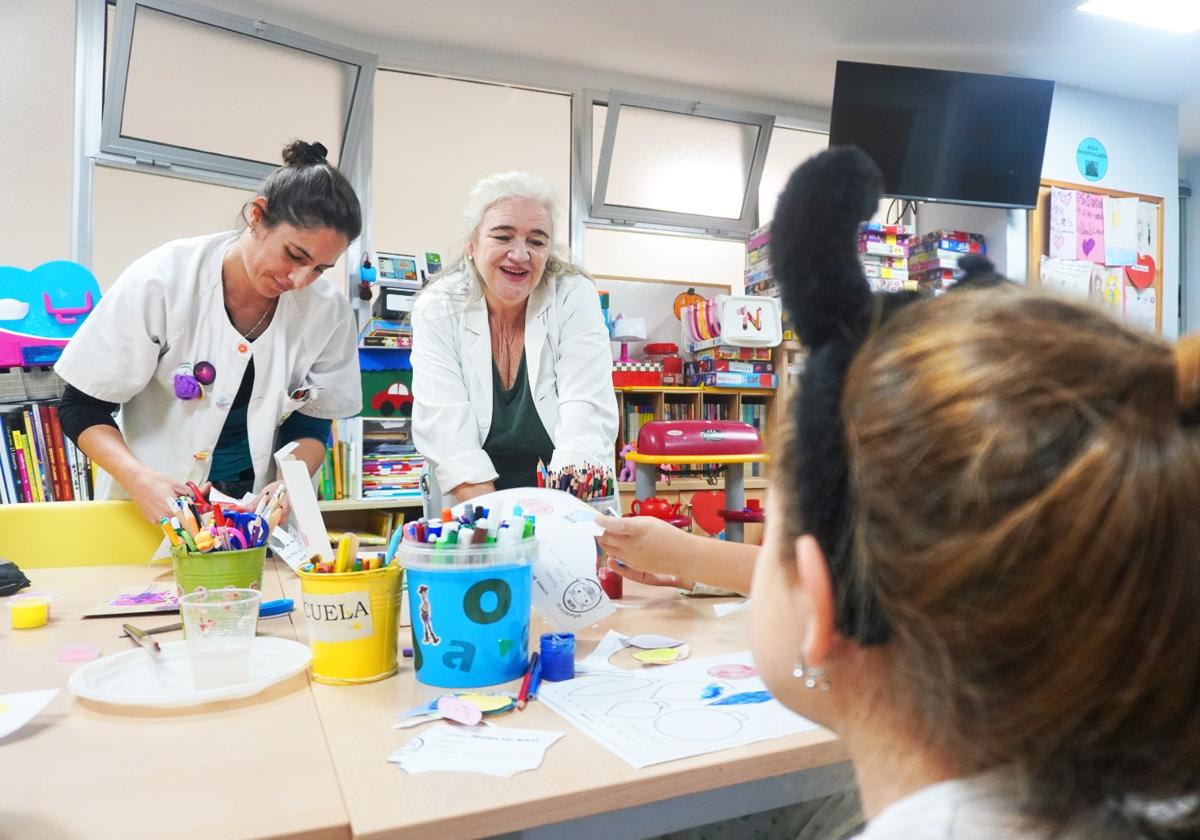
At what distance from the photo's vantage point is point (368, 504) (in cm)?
307

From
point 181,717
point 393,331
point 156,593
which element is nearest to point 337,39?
point 393,331

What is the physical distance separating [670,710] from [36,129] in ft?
10.6

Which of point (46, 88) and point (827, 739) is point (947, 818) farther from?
point (46, 88)

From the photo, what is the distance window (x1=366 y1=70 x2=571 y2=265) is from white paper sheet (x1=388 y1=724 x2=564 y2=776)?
9.39 feet

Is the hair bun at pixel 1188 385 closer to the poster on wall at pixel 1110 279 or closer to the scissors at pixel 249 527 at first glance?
the scissors at pixel 249 527

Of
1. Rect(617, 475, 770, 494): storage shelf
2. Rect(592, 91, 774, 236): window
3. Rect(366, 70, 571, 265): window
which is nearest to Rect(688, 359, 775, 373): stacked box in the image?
Rect(617, 475, 770, 494): storage shelf

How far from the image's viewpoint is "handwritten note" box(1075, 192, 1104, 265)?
382cm

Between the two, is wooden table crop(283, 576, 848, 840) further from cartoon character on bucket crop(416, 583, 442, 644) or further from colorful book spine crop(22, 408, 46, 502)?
colorful book spine crop(22, 408, 46, 502)

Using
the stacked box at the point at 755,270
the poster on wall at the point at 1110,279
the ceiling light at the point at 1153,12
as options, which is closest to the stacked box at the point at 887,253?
the stacked box at the point at 755,270

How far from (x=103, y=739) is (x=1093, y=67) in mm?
4453

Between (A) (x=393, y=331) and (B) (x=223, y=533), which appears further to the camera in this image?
(A) (x=393, y=331)

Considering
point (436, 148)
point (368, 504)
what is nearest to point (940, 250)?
point (436, 148)

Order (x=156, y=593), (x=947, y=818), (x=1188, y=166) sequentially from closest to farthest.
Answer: (x=947, y=818) → (x=156, y=593) → (x=1188, y=166)

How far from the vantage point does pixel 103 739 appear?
71cm
